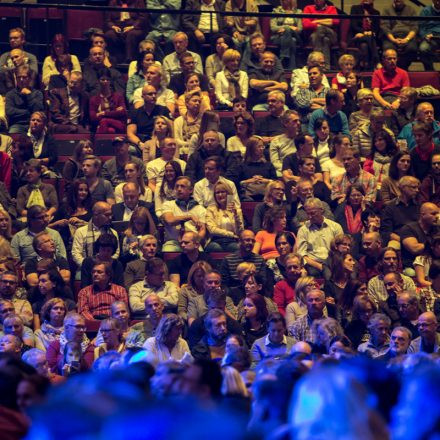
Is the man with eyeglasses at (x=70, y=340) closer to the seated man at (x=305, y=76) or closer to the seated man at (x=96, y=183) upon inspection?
the seated man at (x=96, y=183)

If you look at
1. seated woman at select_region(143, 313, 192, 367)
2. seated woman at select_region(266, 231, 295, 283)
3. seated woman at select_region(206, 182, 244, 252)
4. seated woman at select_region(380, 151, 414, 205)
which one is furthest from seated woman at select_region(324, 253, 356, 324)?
seated woman at select_region(143, 313, 192, 367)

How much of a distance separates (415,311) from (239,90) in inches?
176

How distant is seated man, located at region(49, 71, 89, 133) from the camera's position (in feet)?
44.5

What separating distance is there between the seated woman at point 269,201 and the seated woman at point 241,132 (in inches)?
38.7

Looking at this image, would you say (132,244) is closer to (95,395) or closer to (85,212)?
(85,212)

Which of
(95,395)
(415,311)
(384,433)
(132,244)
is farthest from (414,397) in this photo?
(132,244)

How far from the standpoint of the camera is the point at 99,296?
10.9m

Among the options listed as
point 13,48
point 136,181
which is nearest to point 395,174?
point 136,181

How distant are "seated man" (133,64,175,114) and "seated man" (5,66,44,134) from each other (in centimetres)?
111

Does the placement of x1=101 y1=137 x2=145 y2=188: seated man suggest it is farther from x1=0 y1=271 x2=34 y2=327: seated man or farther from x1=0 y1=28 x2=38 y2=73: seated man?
x1=0 y1=271 x2=34 y2=327: seated man

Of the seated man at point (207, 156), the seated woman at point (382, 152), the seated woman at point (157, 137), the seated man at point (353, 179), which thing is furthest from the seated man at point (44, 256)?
the seated woman at point (382, 152)

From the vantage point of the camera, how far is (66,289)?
11.0m

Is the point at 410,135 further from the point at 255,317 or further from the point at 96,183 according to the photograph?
the point at 255,317

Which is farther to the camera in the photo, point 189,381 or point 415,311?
point 415,311
